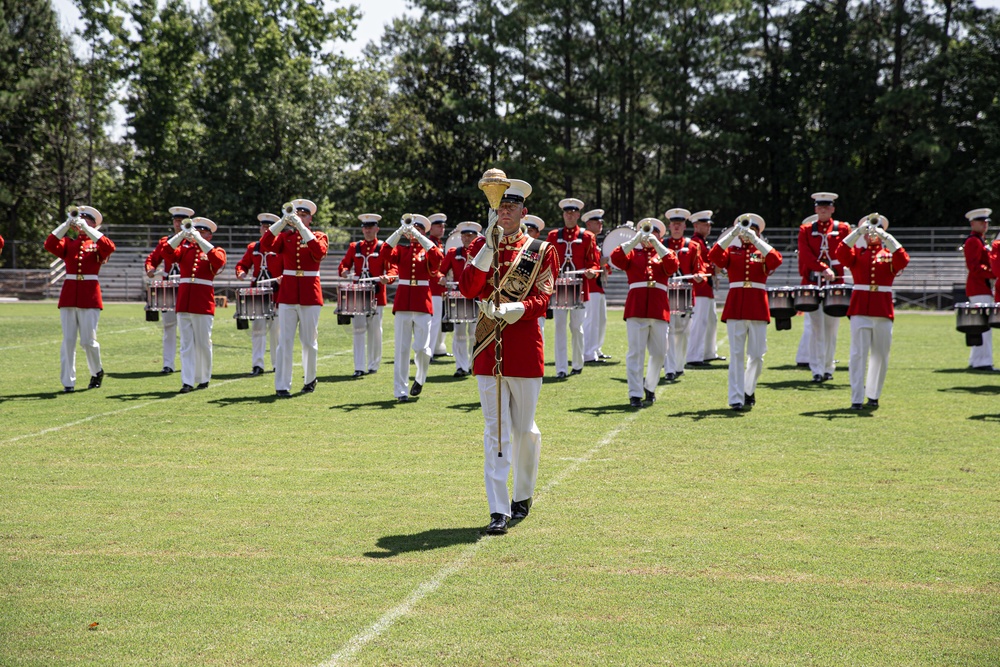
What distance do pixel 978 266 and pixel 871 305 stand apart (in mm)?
4737

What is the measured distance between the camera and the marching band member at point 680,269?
15398 mm

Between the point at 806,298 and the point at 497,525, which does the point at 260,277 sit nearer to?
the point at 806,298

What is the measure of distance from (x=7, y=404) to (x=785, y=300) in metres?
9.17

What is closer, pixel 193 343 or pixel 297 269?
pixel 297 269

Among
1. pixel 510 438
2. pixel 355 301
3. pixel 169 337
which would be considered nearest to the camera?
pixel 510 438

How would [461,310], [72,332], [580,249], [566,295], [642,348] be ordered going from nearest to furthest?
[642,348] < [461,310] < [72,332] < [566,295] < [580,249]

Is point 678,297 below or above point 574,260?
below

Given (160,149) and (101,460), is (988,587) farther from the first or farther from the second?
(160,149)

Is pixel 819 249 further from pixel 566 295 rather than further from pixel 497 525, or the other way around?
pixel 497 525

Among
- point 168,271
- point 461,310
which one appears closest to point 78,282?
point 168,271

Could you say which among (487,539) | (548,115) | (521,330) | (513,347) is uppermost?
(548,115)

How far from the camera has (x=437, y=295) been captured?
1722 centimetres

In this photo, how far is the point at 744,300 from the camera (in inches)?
504

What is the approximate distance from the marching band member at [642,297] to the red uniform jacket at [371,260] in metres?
4.09
